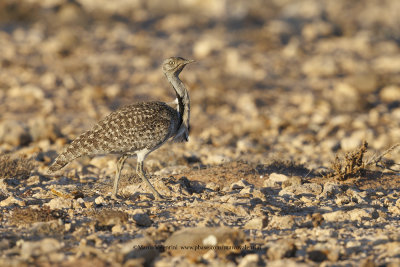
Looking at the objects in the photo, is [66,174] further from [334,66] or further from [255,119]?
[334,66]

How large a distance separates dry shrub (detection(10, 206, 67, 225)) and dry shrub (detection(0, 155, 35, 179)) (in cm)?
186

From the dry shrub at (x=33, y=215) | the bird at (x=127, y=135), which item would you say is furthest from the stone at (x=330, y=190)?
the dry shrub at (x=33, y=215)

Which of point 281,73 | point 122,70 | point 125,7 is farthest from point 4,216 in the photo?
point 125,7

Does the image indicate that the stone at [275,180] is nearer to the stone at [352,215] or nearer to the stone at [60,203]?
the stone at [352,215]

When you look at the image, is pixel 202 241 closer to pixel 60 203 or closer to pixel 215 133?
pixel 60 203

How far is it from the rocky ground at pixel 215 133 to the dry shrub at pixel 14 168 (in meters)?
0.02

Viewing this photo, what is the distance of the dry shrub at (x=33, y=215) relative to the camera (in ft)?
17.3

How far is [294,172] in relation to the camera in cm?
740

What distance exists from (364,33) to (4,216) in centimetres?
1690

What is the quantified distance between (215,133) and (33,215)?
615 centimetres

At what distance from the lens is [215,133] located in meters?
11.1

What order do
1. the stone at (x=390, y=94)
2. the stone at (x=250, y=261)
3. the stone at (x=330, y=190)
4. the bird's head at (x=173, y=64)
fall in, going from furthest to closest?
1. the stone at (x=390, y=94)
2. the bird's head at (x=173, y=64)
3. the stone at (x=330, y=190)
4. the stone at (x=250, y=261)

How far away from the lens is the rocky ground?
15.7ft

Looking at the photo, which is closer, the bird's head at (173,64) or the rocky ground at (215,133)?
the rocky ground at (215,133)
